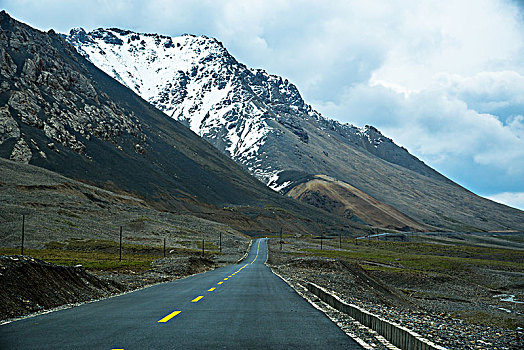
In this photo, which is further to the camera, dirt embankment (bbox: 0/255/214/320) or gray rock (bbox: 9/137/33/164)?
gray rock (bbox: 9/137/33/164)

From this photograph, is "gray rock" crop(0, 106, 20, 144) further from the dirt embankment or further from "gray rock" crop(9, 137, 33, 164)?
the dirt embankment

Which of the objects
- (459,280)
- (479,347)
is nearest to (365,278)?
(459,280)

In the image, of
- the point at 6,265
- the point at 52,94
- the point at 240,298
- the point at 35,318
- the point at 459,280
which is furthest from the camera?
the point at 52,94

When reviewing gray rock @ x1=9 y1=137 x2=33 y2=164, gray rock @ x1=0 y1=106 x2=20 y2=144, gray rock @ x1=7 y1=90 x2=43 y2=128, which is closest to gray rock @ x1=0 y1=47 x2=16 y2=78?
gray rock @ x1=7 y1=90 x2=43 y2=128

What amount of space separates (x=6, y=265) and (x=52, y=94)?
7501 inches

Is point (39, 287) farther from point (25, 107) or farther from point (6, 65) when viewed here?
point (6, 65)

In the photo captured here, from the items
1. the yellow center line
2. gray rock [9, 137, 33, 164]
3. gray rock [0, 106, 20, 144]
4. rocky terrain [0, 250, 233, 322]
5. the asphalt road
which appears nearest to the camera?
the asphalt road

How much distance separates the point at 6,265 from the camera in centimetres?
1967

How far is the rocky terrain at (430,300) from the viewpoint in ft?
38.2

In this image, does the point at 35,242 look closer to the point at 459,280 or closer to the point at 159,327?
the point at 459,280

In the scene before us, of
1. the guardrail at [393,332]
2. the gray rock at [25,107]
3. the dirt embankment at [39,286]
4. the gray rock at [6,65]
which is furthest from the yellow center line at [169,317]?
the gray rock at [6,65]

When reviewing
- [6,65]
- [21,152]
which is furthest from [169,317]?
[6,65]

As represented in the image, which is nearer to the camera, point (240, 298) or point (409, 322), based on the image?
point (409, 322)

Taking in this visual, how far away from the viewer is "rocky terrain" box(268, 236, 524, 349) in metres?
11.6
